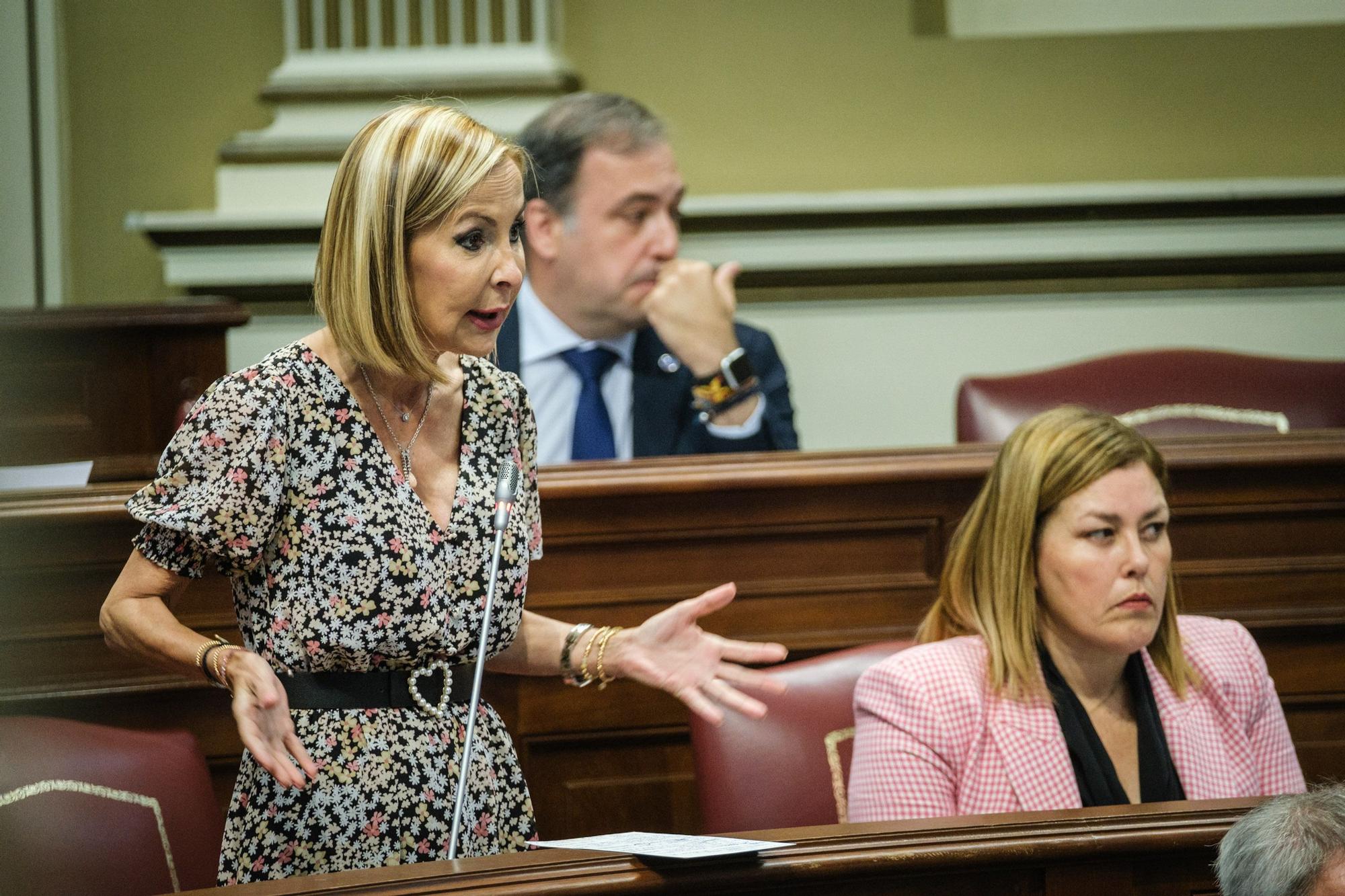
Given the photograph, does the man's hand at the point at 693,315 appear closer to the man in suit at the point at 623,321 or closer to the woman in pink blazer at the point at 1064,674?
the man in suit at the point at 623,321

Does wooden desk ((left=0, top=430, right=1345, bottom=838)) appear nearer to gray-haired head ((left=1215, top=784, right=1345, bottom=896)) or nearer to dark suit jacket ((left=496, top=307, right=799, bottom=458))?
dark suit jacket ((left=496, top=307, right=799, bottom=458))

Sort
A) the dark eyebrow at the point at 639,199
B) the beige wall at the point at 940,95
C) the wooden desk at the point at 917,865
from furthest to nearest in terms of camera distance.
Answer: the beige wall at the point at 940,95 < the dark eyebrow at the point at 639,199 < the wooden desk at the point at 917,865

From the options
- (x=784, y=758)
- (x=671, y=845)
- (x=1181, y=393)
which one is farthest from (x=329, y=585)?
(x=1181, y=393)

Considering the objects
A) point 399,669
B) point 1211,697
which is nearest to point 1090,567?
point 1211,697

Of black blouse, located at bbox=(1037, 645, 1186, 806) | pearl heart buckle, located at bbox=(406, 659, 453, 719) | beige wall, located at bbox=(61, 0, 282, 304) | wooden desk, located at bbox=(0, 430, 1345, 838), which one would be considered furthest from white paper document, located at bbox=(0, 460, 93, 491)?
beige wall, located at bbox=(61, 0, 282, 304)

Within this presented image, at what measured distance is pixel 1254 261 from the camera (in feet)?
12.4

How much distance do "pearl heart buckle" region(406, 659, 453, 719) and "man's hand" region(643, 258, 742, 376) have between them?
126 centimetres

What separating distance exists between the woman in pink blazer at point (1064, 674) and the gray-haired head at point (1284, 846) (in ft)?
1.85

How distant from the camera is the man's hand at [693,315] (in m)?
2.59

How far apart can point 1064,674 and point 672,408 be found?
0.89m

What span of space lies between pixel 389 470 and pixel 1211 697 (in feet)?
3.76

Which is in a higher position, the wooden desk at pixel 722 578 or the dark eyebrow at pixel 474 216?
the dark eyebrow at pixel 474 216

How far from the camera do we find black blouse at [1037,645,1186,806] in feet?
5.96

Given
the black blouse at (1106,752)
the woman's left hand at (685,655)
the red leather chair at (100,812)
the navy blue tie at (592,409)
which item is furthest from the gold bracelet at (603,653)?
the navy blue tie at (592,409)
